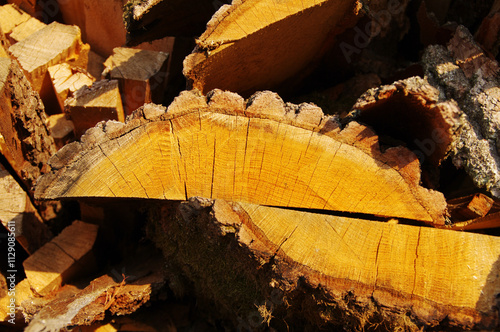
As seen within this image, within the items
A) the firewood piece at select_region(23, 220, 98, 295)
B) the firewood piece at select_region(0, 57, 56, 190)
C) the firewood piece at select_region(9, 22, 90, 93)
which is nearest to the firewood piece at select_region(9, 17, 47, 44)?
the firewood piece at select_region(9, 22, 90, 93)

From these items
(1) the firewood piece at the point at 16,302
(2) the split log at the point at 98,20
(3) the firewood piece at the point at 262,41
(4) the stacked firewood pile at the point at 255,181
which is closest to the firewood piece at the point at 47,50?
(4) the stacked firewood pile at the point at 255,181

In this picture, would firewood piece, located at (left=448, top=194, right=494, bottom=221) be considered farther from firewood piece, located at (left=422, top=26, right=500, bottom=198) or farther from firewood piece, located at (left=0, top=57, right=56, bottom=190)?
firewood piece, located at (left=0, top=57, right=56, bottom=190)

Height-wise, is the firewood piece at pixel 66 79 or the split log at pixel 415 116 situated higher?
the split log at pixel 415 116

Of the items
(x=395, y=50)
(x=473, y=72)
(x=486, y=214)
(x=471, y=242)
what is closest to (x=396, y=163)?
(x=471, y=242)

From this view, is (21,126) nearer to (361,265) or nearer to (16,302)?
(16,302)

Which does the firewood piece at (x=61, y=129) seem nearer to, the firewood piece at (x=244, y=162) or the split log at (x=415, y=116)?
the firewood piece at (x=244, y=162)

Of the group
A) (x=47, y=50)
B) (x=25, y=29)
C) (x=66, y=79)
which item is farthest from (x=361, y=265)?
(x=25, y=29)

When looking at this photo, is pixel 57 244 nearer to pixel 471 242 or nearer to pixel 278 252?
pixel 278 252
